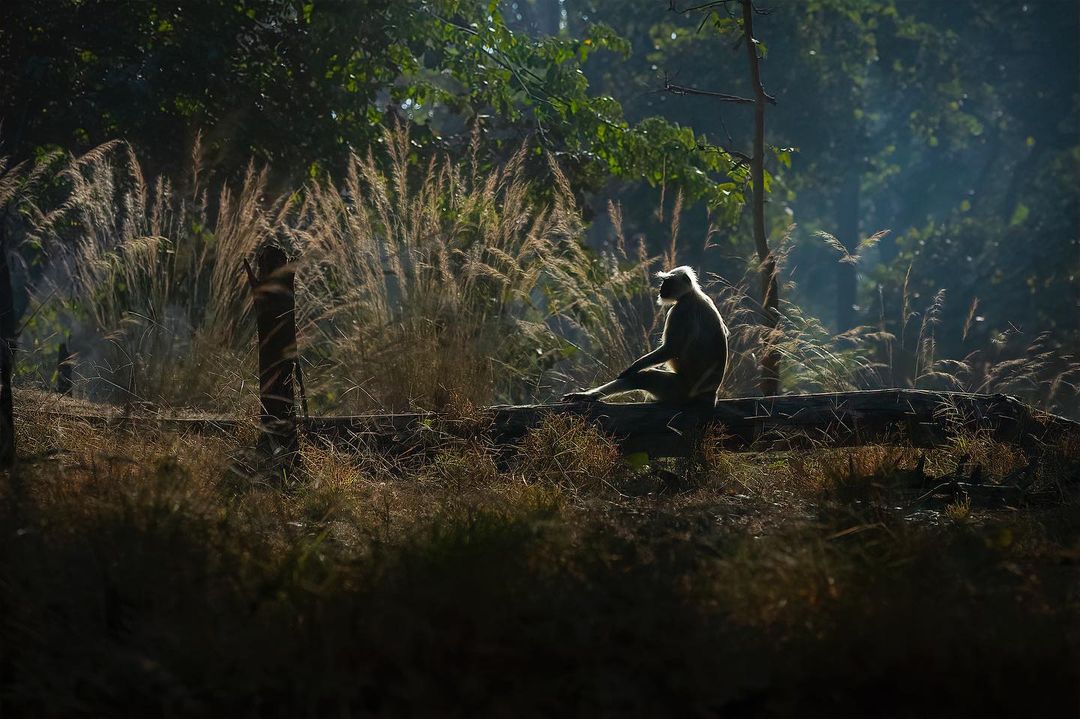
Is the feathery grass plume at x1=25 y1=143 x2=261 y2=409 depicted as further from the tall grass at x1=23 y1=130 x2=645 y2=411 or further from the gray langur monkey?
the gray langur monkey

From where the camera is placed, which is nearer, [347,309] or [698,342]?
[698,342]

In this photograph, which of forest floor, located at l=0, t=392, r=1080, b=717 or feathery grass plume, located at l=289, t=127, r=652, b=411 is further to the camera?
feathery grass plume, located at l=289, t=127, r=652, b=411

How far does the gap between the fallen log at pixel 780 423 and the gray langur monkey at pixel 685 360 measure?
0.61m

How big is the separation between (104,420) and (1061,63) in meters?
27.2

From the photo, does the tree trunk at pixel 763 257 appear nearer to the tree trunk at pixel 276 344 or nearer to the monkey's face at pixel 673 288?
the monkey's face at pixel 673 288

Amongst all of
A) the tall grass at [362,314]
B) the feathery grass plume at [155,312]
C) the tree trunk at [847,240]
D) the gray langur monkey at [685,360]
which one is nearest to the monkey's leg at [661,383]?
the gray langur monkey at [685,360]

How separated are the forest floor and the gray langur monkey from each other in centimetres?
207

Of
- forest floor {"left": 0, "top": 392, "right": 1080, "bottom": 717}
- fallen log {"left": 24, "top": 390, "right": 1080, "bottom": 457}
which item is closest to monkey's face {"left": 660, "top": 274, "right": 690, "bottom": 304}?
fallen log {"left": 24, "top": 390, "right": 1080, "bottom": 457}

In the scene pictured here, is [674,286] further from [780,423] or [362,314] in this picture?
[362,314]

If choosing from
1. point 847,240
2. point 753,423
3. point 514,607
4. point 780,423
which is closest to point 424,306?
point 753,423

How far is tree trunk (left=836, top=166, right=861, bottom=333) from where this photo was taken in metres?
31.4

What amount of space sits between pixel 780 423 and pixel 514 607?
3.04 meters

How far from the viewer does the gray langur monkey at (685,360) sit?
6.16 metres

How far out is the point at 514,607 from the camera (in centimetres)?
269
